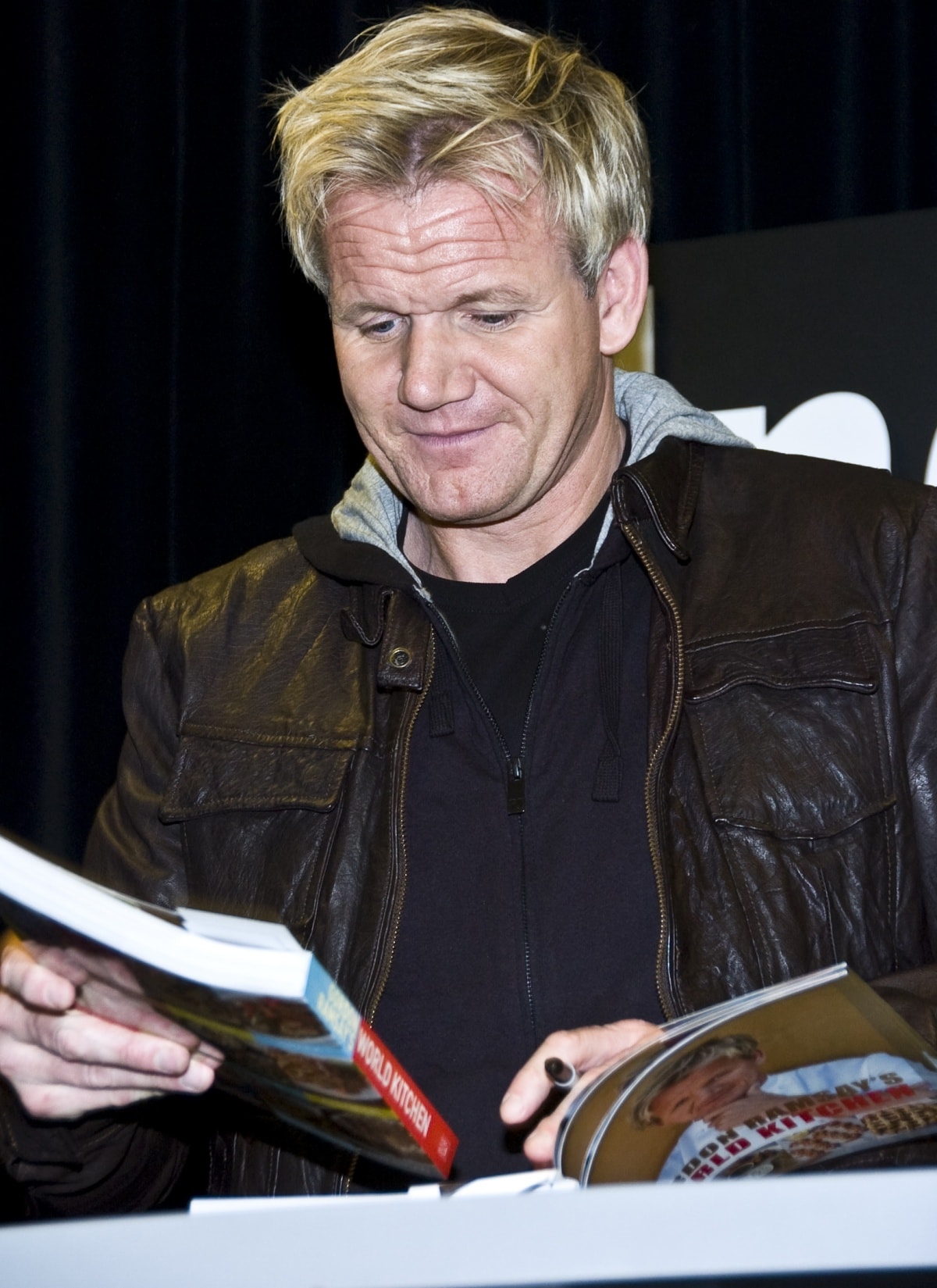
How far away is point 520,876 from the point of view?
53.7 inches

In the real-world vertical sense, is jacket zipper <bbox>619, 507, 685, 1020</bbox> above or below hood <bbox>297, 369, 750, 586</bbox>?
below

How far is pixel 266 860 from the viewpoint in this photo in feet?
4.89

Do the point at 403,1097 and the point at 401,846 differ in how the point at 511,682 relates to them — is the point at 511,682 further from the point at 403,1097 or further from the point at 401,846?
the point at 403,1097

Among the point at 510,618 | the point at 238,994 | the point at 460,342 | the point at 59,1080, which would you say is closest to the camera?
the point at 238,994

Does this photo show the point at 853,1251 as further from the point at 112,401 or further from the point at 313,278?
the point at 112,401

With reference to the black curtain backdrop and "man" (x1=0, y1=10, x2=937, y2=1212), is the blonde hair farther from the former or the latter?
the black curtain backdrop

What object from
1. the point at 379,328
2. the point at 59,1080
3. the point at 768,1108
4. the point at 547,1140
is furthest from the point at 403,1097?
the point at 379,328

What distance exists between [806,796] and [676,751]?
12 cm

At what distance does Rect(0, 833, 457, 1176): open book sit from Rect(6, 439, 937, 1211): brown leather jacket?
1.29 feet

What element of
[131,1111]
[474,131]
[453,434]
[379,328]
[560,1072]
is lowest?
[131,1111]

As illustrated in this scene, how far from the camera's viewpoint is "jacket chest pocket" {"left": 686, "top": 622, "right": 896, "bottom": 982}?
1.31 meters

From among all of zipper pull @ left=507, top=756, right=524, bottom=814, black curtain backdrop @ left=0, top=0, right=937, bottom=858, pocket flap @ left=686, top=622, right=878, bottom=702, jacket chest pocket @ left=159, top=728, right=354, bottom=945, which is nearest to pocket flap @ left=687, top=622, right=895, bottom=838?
pocket flap @ left=686, top=622, right=878, bottom=702

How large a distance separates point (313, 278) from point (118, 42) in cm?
111

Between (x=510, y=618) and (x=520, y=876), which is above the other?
(x=510, y=618)
